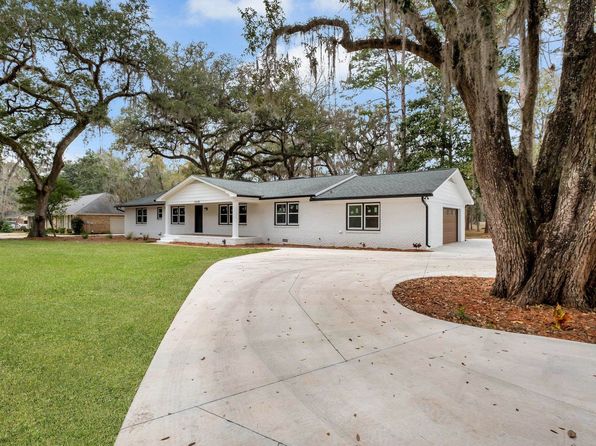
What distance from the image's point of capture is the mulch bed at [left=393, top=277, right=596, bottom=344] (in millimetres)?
4214

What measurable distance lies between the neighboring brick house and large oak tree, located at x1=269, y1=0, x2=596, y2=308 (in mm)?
29864

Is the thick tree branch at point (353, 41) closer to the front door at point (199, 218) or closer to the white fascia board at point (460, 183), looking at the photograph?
the white fascia board at point (460, 183)

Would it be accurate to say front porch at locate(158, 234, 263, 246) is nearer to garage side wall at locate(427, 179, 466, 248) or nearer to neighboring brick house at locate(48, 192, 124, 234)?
garage side wall at locate(427, 179, 466, 248)

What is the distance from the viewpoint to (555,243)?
4848 millimetres

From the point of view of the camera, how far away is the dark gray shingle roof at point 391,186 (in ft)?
46.2

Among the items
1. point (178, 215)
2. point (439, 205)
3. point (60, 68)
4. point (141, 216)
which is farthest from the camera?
point (141, 216)

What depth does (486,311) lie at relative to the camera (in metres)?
4.99

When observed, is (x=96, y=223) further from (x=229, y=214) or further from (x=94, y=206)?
(x=229, y=214)

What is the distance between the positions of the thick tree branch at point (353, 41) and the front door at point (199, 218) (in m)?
15.4

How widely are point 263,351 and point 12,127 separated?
25.1 metres

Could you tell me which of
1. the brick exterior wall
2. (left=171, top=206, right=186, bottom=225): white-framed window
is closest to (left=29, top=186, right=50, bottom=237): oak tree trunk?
the brick exterior wall

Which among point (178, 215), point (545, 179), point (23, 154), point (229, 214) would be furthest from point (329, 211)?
point (23, 154)

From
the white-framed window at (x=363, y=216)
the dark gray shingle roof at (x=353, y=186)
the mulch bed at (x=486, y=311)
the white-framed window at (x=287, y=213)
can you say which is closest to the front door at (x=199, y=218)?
the dark gray shingle roof at (x=353, y=186)

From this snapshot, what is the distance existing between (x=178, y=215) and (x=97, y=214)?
12621 millimetres
